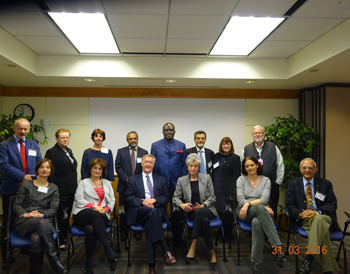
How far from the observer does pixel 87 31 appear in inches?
153

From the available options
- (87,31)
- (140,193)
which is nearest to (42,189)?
(140,193)

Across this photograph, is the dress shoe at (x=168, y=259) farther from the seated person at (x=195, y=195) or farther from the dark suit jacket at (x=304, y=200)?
the dark suit jacket at (x=304, y=200)

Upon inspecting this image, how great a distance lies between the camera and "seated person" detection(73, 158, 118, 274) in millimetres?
3334

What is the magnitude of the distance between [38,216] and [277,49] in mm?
4239

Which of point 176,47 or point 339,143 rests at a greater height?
point 176,47

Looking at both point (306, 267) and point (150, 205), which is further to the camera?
point (150, 205)

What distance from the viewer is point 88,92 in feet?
19.7

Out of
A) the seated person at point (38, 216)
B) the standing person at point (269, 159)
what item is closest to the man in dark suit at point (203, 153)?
the standing person at point (269, 159)

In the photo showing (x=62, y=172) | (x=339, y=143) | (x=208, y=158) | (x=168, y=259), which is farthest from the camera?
(x=339, y=143)

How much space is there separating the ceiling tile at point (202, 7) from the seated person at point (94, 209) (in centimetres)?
215

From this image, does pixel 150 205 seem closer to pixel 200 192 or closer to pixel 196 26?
pixel 200 192

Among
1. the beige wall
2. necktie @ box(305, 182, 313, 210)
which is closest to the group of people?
necktie @ box(305, 182, 313, 210)

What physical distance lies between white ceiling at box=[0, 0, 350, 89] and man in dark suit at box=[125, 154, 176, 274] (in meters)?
1.83

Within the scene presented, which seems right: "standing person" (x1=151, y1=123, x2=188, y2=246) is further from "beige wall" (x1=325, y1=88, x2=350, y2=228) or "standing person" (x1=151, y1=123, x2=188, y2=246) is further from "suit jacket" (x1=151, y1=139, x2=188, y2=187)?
"beige wall" (x1=325, y1=88, x2=350, y2=228)
